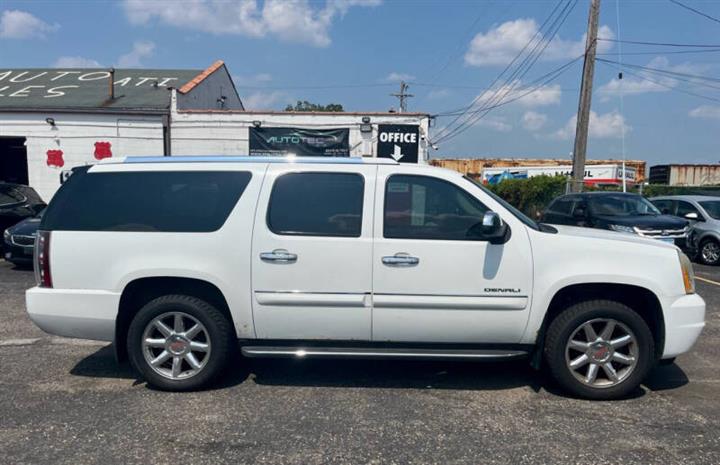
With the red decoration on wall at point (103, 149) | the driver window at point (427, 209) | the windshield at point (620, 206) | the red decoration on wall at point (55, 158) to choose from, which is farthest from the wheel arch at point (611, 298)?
the red decoration on wall at point (55, 158)

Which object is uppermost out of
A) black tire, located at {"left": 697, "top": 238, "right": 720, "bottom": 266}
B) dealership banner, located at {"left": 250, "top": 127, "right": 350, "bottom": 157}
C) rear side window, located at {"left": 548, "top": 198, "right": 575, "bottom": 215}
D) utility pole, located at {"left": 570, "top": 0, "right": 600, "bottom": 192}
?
utility pole, located at {"left": 570, "top": 0, "right": 600, "bottom": 192}

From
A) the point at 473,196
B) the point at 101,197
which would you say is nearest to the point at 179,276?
the point at 101,197

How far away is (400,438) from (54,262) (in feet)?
9.95

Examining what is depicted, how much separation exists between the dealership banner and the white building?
0.10 ft

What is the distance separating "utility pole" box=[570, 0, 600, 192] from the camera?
1691cm

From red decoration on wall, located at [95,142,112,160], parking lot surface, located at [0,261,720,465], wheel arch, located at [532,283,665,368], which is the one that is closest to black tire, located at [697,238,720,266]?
parking lot surface, located at [0,261,720,465]

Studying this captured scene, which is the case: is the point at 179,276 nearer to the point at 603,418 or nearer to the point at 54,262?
the point at 54,262

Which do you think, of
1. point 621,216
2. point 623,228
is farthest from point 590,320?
point 621,216

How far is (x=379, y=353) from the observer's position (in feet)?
14.1

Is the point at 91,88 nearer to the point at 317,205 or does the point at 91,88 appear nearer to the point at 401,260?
the point at 317,205

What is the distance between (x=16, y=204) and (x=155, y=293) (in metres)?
9.22

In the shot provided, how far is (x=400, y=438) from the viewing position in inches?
144

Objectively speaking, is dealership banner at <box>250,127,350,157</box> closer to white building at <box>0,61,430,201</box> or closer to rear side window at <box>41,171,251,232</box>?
white building at <box>0,61,430,201</box>

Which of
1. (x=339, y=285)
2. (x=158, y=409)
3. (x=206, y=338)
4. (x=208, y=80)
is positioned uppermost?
(x=208, y=80)
